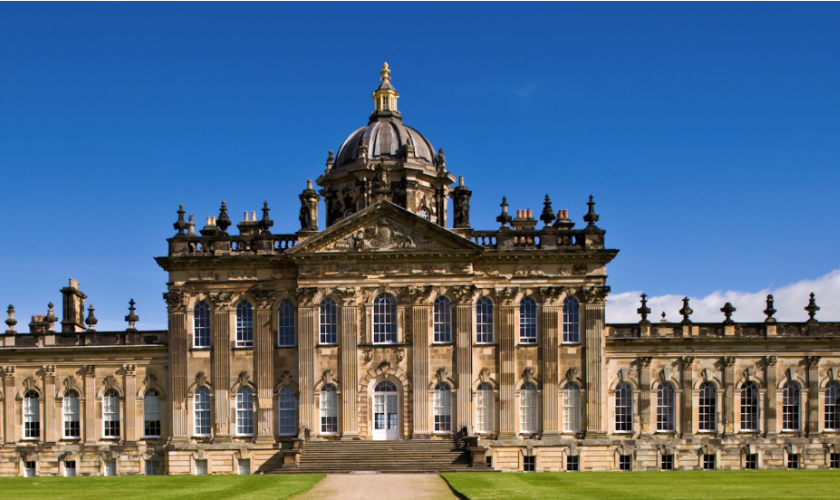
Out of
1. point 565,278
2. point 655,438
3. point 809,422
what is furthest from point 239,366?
point 809,422

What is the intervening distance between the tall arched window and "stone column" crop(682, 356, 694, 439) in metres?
22.6

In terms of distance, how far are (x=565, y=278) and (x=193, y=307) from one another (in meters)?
17.4

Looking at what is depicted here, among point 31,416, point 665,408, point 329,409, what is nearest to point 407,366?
point 329,409

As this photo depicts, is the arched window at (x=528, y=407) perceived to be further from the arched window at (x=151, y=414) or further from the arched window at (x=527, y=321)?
the arched window at (x=151, y=414)

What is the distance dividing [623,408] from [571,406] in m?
2.96

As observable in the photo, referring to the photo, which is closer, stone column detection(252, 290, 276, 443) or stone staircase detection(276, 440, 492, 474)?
stone staircase detection(276, 440, 492, 474)

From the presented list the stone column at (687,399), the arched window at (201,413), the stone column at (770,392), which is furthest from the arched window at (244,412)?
the stone column at (770,392)

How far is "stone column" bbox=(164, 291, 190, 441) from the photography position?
154 ft

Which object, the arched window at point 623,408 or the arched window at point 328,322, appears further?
the arched window at point 623,408

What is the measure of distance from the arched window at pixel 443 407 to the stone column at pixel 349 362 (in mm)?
3655

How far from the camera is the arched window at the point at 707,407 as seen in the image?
4797cm

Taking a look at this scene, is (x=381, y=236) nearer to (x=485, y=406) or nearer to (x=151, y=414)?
(x=485, y=406)

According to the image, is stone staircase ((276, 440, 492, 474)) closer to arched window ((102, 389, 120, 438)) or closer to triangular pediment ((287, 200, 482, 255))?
triangular pediment ((287, 200, 482, 255))

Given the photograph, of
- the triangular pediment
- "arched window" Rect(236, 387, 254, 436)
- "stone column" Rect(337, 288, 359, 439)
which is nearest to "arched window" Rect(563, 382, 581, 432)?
the triangular pediment
